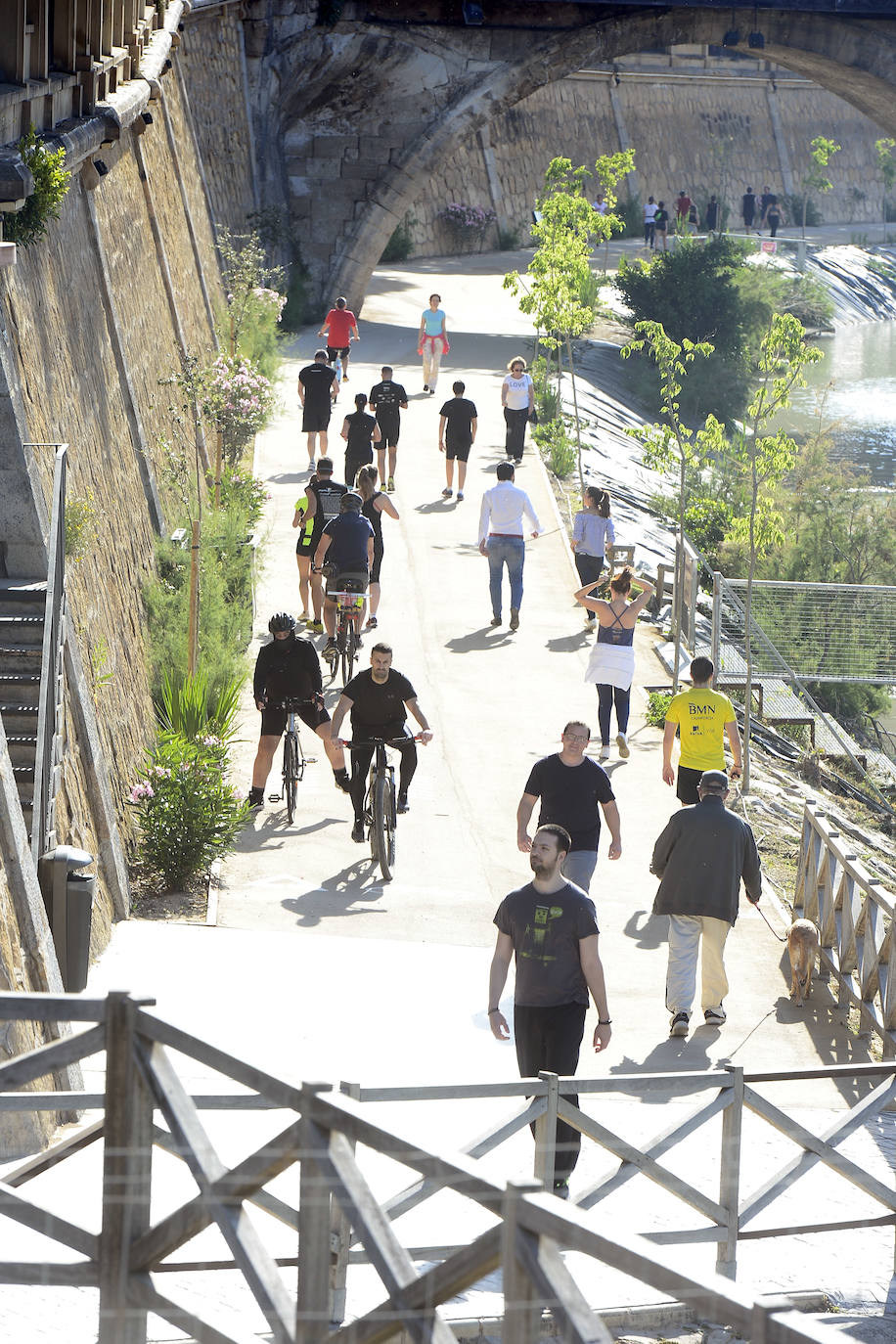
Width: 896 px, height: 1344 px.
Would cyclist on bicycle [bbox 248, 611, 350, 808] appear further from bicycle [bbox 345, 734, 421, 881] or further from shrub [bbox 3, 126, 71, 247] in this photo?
shrub [bbox 3, 126, 71, 247]

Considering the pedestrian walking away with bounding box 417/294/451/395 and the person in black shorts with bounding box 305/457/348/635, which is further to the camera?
the pedestrian walking away with bounding box 417/294/451/395

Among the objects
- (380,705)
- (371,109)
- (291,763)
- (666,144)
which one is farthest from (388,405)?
(666,144)

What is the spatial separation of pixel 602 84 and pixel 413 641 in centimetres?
4012

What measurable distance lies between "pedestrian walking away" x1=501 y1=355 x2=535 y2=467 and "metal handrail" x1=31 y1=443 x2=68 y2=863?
435 inches

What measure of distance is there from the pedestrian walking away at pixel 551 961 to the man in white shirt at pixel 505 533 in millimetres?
7501

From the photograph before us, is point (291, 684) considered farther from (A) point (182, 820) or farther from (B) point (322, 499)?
(B) point (322, 499)

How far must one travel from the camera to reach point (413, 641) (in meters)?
14.4

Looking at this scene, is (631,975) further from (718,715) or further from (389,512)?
(389,512)

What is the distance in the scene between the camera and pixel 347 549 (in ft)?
40.7

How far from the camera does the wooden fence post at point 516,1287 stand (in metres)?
2.30

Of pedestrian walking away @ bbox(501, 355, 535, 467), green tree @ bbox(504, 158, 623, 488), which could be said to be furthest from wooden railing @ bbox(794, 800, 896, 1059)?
green tree @ bbox(504, 158, 623, 488)

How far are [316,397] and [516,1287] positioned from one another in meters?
16.4

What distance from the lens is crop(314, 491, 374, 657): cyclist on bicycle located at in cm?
1237

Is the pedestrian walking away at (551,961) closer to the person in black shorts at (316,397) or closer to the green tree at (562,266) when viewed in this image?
the person in black shorts at (316,397)
